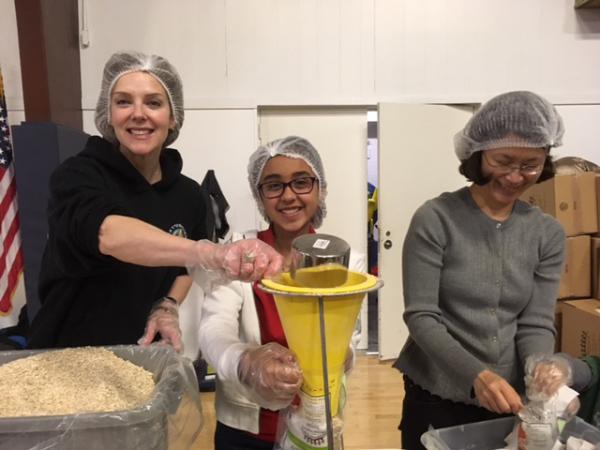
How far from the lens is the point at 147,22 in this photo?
10.3 ft

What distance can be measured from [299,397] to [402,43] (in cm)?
313

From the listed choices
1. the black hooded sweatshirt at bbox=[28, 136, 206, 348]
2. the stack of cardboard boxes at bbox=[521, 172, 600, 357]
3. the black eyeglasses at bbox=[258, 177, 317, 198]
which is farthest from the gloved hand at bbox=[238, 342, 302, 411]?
the stack of cardboard boxes at bbox=[521, 172, 600, 357]

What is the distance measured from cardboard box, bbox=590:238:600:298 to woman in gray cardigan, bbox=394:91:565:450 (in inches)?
62.4

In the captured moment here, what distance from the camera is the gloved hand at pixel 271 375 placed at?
0.68 metres

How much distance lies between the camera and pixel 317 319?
0.62 m

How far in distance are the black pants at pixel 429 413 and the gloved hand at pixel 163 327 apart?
0.66 meters

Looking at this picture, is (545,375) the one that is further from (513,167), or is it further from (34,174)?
(34,174)

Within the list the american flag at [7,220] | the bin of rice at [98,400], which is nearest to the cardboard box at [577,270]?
the bin of rice at [98,400]

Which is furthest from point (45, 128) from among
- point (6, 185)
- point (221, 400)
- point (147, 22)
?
point (221, 400)

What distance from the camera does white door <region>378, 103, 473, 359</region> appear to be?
3.19 metres

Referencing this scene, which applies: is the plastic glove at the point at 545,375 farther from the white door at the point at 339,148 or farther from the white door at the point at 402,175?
the white door at the point at 339,148

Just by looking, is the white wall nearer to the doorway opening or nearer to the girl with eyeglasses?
the doorway opening

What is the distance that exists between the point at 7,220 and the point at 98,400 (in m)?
2.44

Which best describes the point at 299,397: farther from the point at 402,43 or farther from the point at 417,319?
the point at 402,43
